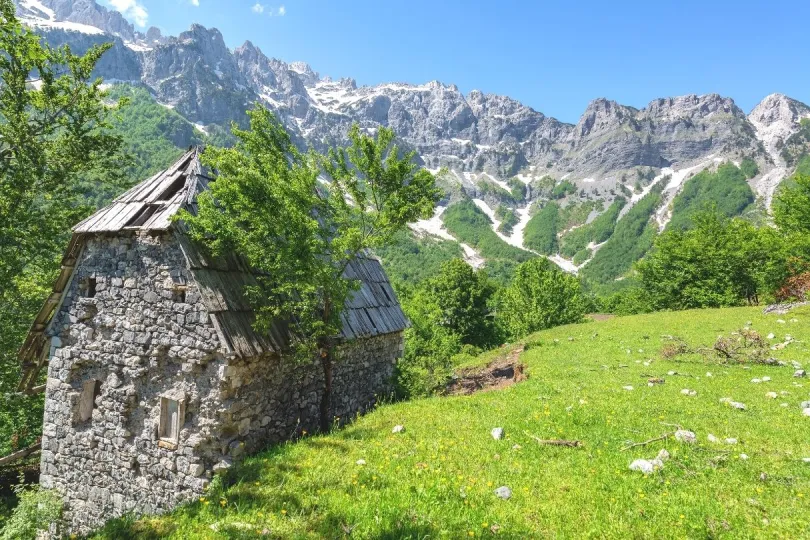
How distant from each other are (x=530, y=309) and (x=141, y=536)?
36758 millimetres

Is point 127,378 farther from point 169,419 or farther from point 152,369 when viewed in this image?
point 169,419

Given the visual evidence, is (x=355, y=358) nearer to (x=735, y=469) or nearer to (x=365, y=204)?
(x=365, y=204)

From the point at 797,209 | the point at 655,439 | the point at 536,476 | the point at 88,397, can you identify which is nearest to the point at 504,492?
the point at 536,476

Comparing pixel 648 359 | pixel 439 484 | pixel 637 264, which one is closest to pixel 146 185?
pixel 439 484

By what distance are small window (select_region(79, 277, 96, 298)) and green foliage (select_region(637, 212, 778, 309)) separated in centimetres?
4324

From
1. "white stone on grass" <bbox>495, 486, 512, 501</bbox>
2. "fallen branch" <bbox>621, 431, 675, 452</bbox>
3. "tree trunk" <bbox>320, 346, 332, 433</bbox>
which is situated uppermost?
"tree trunk" <bbox>320, 346, 332, 433</bbox>

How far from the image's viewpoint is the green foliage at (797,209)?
3297cm

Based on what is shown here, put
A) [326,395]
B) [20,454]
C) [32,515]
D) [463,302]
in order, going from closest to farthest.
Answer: [32,515], [326,395], [20,454], [463,302]

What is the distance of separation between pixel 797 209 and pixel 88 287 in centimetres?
4578

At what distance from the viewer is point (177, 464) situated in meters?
9.53

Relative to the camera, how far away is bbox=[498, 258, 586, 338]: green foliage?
3903cm

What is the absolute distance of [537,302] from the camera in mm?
39688

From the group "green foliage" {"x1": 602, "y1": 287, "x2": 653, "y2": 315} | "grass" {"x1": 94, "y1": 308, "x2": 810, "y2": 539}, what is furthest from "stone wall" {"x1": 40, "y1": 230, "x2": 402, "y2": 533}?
"green foliage" {"x1": 602, "y1": 287, "x2": 653, "y2": 315}

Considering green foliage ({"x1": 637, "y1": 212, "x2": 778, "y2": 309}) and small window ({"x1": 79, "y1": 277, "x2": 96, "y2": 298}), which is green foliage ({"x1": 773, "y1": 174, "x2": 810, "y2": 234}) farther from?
small window ({"x1": 79, "y1": 277, "x2": 96, "y2": 298})
